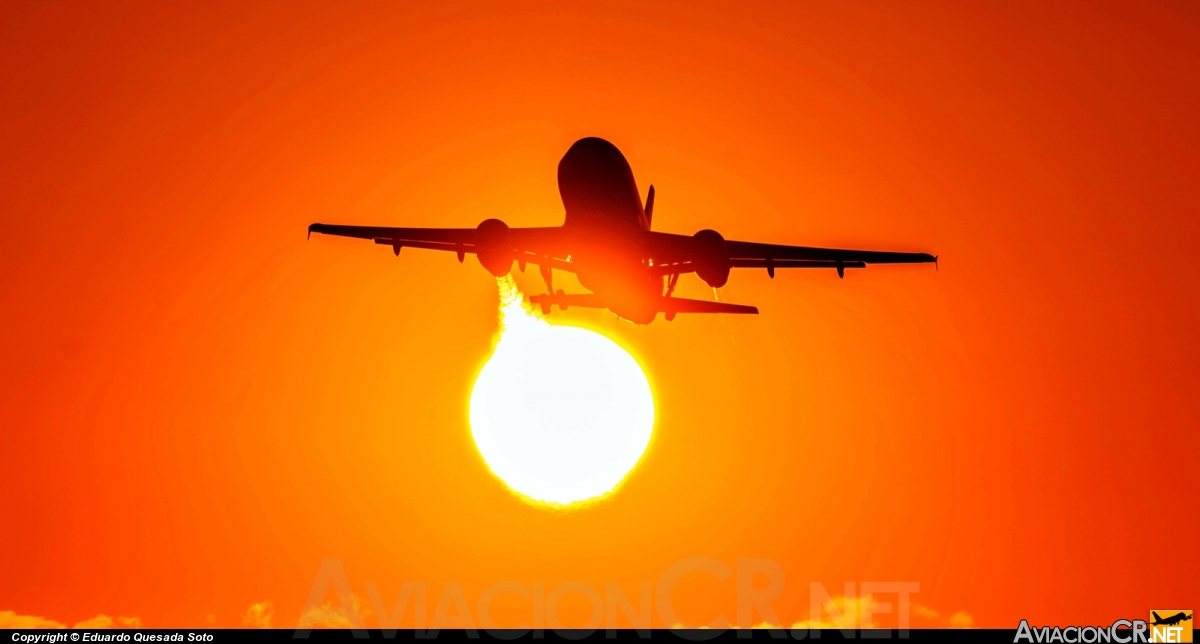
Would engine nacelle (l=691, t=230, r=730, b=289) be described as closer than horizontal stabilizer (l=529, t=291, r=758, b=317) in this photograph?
Yes

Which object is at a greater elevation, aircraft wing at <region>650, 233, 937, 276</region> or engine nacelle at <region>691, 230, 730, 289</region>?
aircraft wing at <region>650, 233, 937, 276</region>

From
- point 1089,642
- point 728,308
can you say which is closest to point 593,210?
point 728,308

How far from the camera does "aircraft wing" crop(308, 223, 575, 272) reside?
161 feet

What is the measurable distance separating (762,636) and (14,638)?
37.7 meters

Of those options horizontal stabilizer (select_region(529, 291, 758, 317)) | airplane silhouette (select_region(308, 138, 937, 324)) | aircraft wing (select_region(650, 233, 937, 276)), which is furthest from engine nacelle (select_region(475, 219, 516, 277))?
aircraft wing (select_region(650, 233, 937, 276))

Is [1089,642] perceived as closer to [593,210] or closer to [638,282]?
[638,282]

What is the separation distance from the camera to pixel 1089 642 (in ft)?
170

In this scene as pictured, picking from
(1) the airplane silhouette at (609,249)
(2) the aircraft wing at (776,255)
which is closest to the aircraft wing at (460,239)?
(1) the airplane silhouette at (609,249)

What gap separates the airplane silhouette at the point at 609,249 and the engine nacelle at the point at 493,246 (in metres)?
0.04

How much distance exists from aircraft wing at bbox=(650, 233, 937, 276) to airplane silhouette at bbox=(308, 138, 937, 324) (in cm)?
4

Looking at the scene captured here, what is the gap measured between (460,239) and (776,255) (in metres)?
12.9

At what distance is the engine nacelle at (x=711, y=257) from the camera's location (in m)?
47.4

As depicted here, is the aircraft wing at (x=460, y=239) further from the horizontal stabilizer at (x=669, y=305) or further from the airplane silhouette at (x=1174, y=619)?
the airplane silhouette at (x=1174, y=619)

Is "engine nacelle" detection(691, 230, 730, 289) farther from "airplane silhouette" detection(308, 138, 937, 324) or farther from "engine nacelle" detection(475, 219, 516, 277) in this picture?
"engine nacelle" detection(475, 219, 516, 277)
